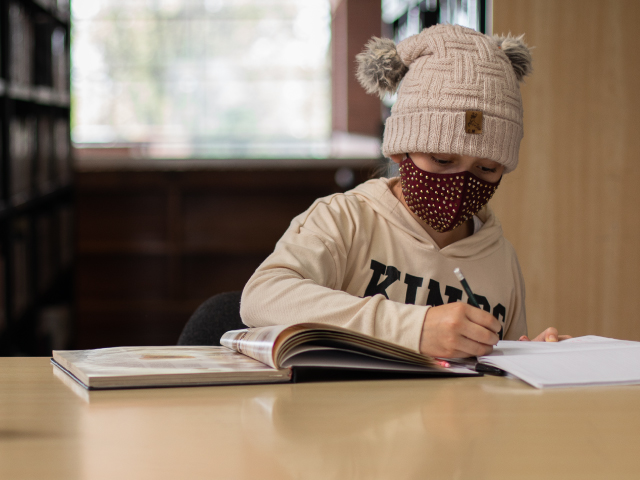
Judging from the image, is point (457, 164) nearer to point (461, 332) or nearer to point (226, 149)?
point (461, 332)

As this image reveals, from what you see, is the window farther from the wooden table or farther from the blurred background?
the wooden table

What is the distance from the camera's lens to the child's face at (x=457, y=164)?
122cm

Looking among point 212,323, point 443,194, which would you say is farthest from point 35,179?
point 443,194

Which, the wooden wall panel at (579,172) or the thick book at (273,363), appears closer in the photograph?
the thick book at (273,363)

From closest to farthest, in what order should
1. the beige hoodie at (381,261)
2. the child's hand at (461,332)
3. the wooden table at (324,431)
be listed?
the wooden table at (324,431), the child's hand at (461,332), the beige hoodie at (381,261)

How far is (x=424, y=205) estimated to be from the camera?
1248 millimetres

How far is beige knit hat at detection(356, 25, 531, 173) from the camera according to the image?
1166 mm

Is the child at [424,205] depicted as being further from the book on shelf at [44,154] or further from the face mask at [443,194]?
the book on shelf at [44,154]


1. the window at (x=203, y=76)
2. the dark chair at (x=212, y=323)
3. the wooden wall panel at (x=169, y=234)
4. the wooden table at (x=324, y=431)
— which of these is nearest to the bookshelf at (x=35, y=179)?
the wooden wall panel at (x=169, y=234)

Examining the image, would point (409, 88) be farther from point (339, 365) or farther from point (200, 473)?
point (200, 473)

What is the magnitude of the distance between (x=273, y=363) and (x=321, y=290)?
0.83ft

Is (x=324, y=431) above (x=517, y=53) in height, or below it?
below

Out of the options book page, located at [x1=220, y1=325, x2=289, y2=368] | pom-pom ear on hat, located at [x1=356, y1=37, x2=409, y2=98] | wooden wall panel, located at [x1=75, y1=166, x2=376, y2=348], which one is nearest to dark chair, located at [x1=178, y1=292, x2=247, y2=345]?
book page, located at [x1=220, y1=325, x2=289, y2=368]

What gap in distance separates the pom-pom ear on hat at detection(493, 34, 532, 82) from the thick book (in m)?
0.66
